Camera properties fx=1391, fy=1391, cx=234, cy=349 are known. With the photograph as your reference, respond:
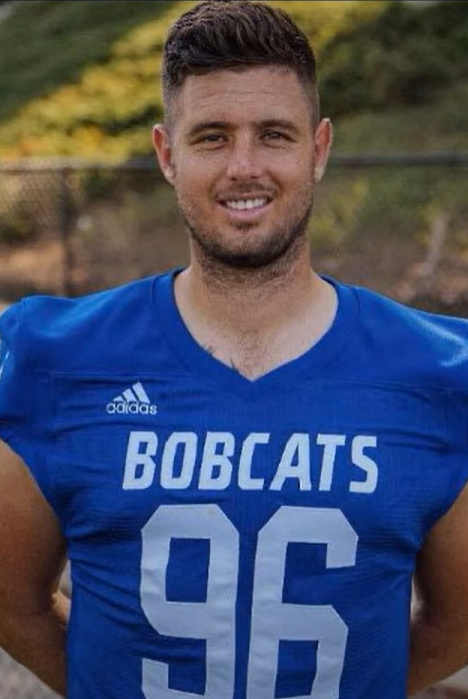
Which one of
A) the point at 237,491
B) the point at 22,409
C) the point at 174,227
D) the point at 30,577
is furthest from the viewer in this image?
the point at 174,227

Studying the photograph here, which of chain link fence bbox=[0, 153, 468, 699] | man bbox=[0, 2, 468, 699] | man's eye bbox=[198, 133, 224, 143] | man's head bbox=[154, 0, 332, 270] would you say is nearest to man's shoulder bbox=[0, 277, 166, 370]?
man bbox=[0, 2, 468, 699]

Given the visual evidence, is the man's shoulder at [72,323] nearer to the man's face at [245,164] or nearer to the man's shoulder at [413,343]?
the man's face at [245,164]

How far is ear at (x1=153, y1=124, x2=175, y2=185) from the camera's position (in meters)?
2.22

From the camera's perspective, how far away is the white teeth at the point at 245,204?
2.09 metres

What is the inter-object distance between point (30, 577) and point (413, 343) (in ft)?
2.45

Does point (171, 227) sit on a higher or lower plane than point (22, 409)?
lower

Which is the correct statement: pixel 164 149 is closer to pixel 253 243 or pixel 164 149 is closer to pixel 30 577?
pixel 253 243

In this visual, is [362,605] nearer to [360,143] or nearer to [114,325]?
[114,325]

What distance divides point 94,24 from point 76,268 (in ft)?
21.9

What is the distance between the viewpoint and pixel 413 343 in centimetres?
221

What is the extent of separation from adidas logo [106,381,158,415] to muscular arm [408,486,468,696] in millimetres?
493

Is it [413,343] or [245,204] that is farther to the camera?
[413,343]

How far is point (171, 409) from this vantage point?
7.03 ft

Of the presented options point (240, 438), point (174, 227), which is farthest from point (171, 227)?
point (240, 438)
